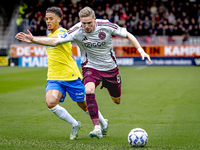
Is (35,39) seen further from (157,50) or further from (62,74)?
(157,50)

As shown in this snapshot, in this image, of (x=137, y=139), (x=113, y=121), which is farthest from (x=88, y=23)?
(x=113, y=121)

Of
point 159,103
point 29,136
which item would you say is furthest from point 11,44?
point 29,136

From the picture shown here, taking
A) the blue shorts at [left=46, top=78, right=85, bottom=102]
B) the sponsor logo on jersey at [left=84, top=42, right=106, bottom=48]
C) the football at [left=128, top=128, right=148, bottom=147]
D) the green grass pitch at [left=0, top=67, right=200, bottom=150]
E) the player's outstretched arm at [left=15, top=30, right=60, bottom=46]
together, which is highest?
the player's outstretched arm at [left=15, top=30, right=60, bottom=46]

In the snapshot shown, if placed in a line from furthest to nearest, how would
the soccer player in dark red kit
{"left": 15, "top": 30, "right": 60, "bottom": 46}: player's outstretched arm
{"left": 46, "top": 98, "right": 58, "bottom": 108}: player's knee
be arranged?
{"left": 46, "top": 98, "right": 58, "bottom": 108}: player's knee
the soccer player in dark red kit
{"left": 15, "top": 30, "right": 60, "bottom": 46}: player's outstretched arm

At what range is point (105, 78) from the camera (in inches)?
203

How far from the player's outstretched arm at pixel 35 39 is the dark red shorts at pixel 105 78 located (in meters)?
0.67

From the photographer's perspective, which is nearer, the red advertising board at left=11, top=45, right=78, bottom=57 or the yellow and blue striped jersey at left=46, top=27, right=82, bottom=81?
the yellow and blue striped jersey at left=46, top=27, right=82, bottom=81

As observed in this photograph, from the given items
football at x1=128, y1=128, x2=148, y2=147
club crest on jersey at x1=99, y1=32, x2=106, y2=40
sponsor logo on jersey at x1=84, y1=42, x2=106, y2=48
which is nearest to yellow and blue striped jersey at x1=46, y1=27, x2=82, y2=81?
sponsor logo on jersey at x1=84, y1=42, x2=106, y2=48

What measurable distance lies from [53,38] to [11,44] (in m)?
21.5

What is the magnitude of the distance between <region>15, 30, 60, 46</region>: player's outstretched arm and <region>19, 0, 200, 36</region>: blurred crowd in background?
19.5 m

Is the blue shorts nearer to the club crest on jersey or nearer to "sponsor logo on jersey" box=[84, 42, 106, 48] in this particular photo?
"sponsor logo on jersey" box=[84, 42, 106, 48]

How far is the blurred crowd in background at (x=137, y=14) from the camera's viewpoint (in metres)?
24.2

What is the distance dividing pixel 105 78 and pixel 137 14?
2134 cm

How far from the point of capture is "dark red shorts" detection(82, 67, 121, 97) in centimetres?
500
